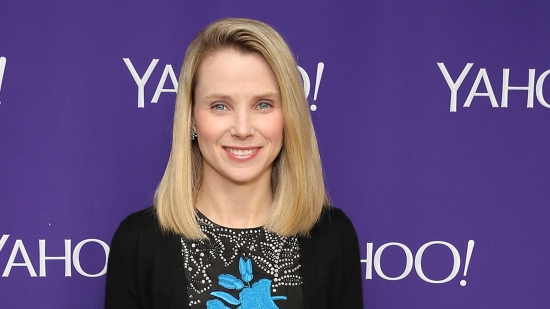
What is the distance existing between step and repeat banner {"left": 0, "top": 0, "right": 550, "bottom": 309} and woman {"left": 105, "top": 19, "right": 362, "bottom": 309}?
0.28 meters

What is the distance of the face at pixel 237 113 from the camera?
1113 millimetres

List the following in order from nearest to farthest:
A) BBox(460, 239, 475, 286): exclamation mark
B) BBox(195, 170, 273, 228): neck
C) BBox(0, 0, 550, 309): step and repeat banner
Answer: BBox(195, 170, 273, 228): neck < BBox(0, 0, 550, 309): step and repeat banner < BBox(460, 239, 475, 286): exclamation mark

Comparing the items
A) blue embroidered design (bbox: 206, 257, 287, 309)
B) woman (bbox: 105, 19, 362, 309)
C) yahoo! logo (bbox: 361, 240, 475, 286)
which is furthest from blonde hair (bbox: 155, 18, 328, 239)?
yahoo! logo (bbox: 361, 240, 475, 286)

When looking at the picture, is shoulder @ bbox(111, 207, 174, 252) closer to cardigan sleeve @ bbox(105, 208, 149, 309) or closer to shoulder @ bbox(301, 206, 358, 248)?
cardigan sleeve @ bbox(105, 208, 149, 309)

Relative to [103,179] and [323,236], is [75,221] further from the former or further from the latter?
[323,236]

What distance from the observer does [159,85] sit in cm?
145

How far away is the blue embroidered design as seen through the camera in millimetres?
1129

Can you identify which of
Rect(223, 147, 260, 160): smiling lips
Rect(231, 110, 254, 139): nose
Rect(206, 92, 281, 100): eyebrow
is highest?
Rect(206, 92, 281, 100): eyebrow

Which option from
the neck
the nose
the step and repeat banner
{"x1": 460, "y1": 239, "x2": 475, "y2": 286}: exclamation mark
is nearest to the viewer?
the nose

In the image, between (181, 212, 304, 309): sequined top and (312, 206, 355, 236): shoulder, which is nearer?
(181, 212, 304, 309): sequined top

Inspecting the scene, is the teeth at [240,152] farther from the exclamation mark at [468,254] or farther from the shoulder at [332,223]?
the exclamation mark at [468,254]

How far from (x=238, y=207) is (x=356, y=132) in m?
0.44

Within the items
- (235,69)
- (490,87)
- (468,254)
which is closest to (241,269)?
(235,69)

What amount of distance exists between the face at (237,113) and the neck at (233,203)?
69mm
